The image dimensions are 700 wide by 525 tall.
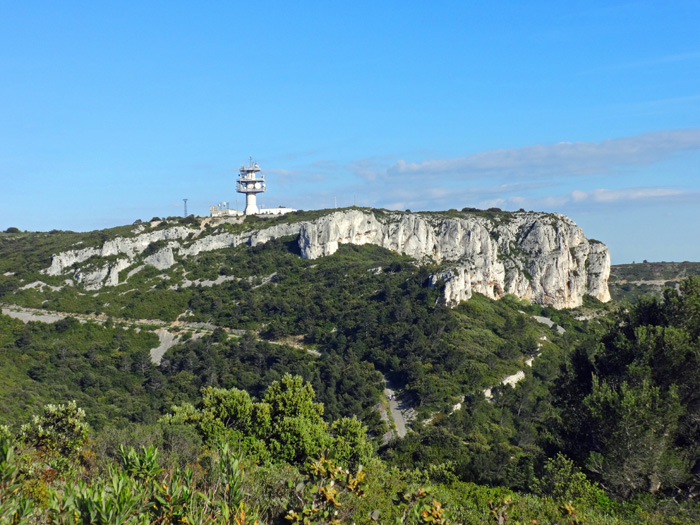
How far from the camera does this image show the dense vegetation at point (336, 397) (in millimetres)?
12305

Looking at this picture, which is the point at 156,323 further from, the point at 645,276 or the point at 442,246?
the point at 645,276

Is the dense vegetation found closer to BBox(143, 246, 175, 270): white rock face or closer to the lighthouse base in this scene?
BBox(143, 246, 175, 270): white rock face

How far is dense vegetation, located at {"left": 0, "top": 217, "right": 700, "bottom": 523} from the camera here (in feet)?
40.4

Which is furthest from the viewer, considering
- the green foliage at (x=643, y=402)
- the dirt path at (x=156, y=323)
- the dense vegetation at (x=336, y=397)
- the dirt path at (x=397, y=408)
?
the dirt path at (x=156, y=323)

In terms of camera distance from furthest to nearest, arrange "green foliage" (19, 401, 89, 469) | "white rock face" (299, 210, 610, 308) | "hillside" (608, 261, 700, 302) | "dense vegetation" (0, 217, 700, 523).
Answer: "hillside" (608, 261, 700, 302) < "white rock face" (299, 210, 610, 308) < "green foliage" (19, 401, 89, 469) < "dense vegetation" (0, 217, 700, 523)

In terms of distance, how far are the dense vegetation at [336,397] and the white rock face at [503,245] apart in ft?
9.43

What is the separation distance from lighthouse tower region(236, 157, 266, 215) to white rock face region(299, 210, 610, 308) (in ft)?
65.4

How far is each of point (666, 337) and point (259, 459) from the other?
15.1 m

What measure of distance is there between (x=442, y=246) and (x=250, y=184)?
35346 millimetres

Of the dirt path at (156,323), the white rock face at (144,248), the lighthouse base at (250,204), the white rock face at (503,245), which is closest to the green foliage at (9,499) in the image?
the dirt path at (156,323)

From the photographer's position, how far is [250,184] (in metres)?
99.5

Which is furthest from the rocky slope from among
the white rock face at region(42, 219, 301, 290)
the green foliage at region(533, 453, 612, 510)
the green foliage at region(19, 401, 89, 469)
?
the green foliage at region(533, 453, 612, 510)

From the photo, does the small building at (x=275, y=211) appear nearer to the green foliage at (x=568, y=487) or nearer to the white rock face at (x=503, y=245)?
the white rock face at (x=503, y=245)

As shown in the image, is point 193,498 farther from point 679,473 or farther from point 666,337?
point 666,337
